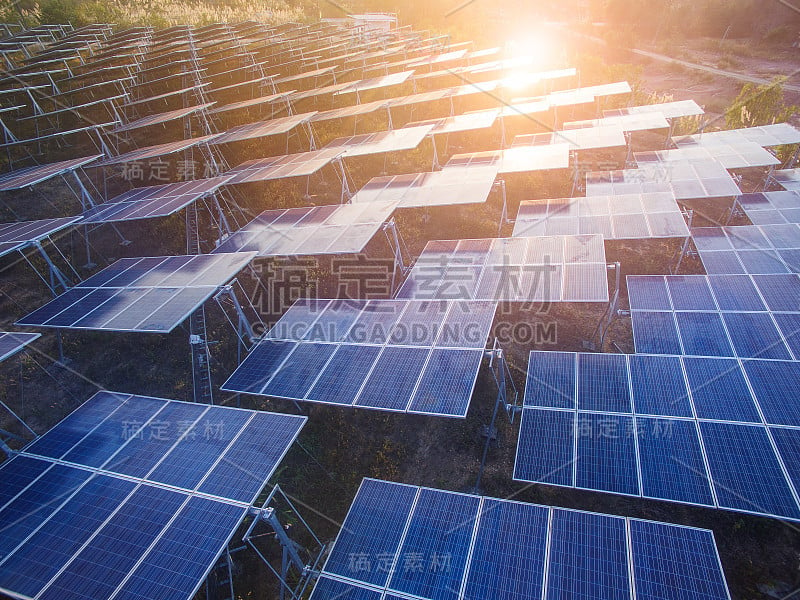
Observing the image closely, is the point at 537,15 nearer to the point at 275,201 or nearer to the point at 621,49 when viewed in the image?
the point at 621,49

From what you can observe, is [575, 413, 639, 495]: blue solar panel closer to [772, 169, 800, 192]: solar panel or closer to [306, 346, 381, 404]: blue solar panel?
[306, 346, 381, 404]: blue solar panel

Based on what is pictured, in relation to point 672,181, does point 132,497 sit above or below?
below

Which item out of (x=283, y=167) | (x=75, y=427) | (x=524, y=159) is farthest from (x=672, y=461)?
(x=283, y=167)

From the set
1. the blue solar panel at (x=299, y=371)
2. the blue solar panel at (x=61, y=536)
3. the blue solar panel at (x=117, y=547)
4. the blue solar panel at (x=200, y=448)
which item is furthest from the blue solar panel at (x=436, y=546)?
the blue solar panel at (x=61, y=536)

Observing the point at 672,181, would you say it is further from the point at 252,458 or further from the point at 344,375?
the point at 252,458

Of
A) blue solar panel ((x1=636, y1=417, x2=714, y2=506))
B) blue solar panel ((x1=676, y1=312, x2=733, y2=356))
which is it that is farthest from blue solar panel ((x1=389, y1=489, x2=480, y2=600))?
blue solar panel ((x1=676, y1=312, x2=733, y2=356))
